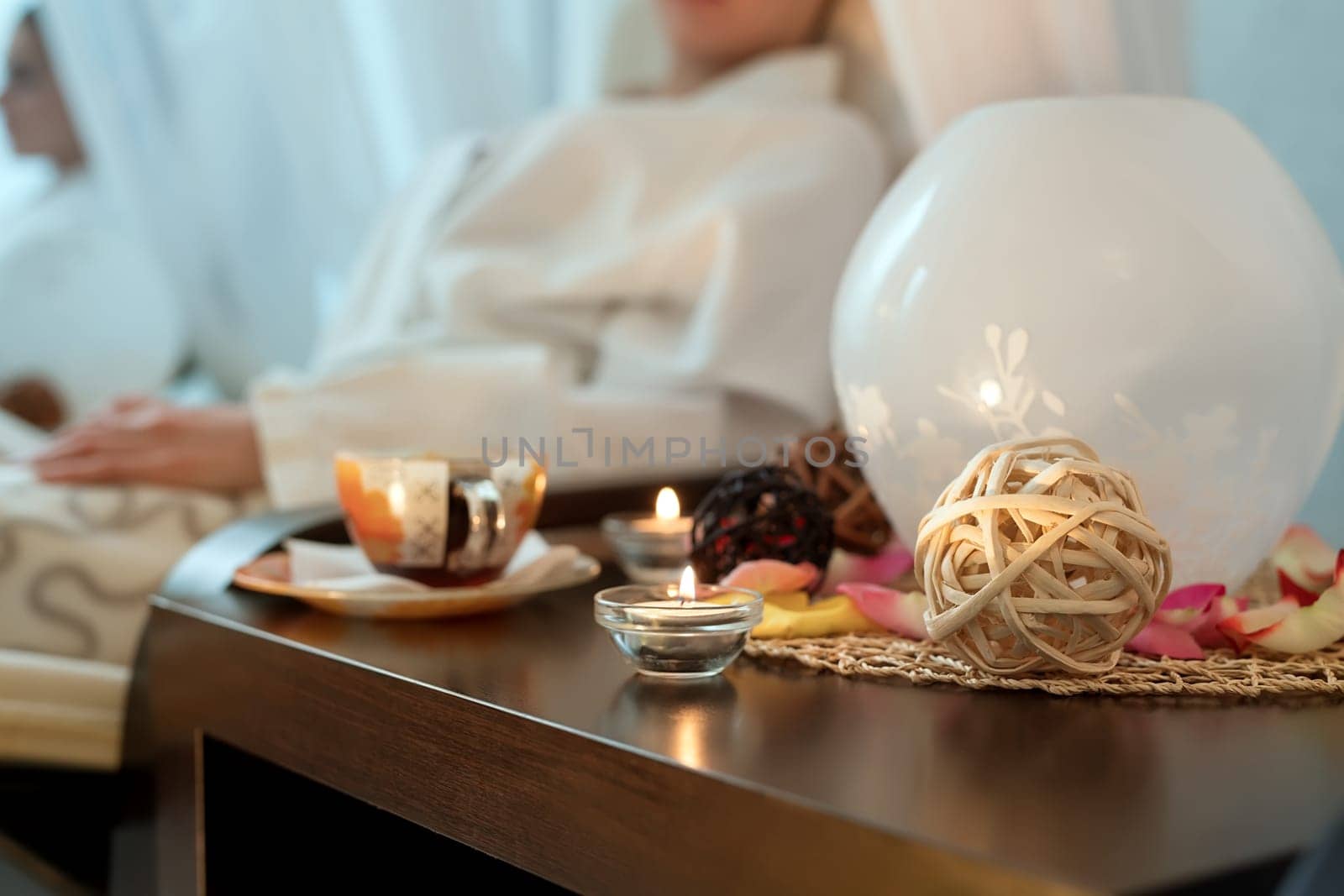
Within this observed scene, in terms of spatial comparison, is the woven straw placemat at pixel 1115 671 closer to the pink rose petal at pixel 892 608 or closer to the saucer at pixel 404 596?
the pink rose petal at pixel 892 608

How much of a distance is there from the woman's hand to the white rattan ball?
72 cm

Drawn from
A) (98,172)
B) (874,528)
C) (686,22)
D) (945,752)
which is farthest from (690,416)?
→ (98,172)

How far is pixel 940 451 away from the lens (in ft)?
1.80

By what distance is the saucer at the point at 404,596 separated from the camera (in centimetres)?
60

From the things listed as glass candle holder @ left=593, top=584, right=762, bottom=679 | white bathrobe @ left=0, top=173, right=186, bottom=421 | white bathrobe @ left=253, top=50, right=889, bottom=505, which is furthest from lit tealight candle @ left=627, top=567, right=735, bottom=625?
white bathrobe @ left=0, top=173, right=186, bottom=421

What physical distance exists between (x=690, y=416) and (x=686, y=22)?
1.59 feet

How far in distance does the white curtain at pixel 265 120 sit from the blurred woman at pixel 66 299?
0.06 meters

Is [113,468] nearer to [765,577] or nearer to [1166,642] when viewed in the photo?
[765,577]

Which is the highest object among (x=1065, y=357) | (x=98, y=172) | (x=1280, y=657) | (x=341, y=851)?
(x=98, y=172)

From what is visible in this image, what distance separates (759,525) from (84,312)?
1298 mm

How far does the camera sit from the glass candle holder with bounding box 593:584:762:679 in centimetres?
47

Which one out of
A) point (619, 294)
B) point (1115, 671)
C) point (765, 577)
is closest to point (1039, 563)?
point (1115, 671)

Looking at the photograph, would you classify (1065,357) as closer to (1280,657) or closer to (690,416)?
(1280,657)

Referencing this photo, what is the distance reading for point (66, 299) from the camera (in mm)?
1610
